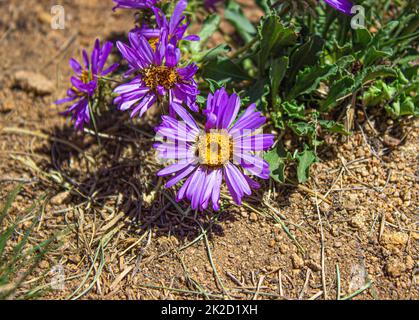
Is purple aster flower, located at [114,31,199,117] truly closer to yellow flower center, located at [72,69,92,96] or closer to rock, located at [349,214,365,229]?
yellow flower center, located at [72,69,92,96]

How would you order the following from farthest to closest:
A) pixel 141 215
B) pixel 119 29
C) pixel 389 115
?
pixel 119 29 → pixel 389 115 → pixel 141 215

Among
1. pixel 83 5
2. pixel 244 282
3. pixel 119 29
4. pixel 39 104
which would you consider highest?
pixel 83 5

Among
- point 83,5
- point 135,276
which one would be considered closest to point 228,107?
point 135,276

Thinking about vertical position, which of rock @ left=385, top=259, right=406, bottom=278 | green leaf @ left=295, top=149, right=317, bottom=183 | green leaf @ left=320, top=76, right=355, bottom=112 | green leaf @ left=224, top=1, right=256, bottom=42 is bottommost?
rock @ left=385, top=259, right=406, bottom=278

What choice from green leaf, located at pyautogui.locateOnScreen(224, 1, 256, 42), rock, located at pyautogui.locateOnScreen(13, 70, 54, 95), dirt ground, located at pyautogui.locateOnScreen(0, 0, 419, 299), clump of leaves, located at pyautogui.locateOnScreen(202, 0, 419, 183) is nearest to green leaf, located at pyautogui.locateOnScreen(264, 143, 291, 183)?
clump of leaves, located at pyautogui.locateOnScreen(202, 0, 419, 183)

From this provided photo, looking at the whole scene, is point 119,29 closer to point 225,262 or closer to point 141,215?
point 141,215

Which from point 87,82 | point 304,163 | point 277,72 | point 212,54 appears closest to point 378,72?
point 277,72

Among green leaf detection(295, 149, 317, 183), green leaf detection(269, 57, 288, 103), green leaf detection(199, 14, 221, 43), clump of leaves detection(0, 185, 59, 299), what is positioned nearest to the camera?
clump of leaves detection(0, 185, 59, 299)

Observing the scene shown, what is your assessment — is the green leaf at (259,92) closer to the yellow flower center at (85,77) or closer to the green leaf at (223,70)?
the green leaf at (223,70)
